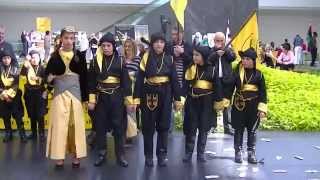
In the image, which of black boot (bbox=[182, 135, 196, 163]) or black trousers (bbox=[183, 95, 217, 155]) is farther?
black boot (bbox=[182, 135, 196, 163])

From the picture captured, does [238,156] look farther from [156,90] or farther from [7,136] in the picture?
[7,136]

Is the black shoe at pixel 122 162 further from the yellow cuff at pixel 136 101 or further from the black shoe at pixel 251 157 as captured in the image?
the black shoe at pixel 251 157

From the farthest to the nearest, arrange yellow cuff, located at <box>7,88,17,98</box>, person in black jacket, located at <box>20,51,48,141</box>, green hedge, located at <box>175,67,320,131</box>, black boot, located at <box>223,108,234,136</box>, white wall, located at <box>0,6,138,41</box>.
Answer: white wall, located at <box>0,6,138,41</box>
green hedge, located at <box>175,67,320,131</box>
black boot, located at <box>223,108,234,136</box>
person in black jacket, located at <box>20,51,48,141</box>
yellow cuff, located at <box>7,88,17,98</box>

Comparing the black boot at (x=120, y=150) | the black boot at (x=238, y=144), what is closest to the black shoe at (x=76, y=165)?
the black boot at (x=120, y=150)

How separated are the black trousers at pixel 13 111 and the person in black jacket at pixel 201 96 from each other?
9.72 feet

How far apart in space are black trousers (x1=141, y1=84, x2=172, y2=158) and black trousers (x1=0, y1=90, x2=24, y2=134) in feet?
8.55

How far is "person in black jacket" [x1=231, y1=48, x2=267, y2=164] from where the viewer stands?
7841 mm

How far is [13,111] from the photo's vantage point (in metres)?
9.33

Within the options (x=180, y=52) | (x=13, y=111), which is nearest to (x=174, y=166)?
(x=180, y=52)

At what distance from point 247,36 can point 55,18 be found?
26.6 meters

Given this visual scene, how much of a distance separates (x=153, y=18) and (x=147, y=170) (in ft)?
9.42

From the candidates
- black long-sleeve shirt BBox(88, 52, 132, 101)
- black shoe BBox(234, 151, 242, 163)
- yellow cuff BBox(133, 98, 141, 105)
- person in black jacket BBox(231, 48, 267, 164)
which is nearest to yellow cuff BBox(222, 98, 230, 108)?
person in black jacket BBox(231, 48, 267, 164)

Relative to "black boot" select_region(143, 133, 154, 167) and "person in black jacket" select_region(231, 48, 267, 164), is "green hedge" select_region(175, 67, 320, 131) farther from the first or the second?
"black boot" select_region(143, 133, 154, 167)

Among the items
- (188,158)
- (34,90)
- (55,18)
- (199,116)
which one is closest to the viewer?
(199,116)
